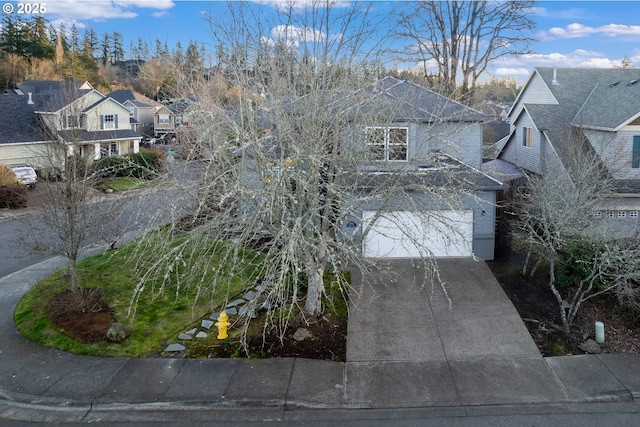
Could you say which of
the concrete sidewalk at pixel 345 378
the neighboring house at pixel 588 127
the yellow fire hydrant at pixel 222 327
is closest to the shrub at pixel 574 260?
the neighboring house at pixel 588 127

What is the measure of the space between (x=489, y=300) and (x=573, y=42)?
1750 cm

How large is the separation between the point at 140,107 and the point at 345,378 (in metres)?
41.2

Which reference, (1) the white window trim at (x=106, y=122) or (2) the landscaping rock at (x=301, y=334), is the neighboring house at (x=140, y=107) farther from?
(2) the landscaping rock at (x=301, y=334)

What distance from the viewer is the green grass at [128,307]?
943 cm

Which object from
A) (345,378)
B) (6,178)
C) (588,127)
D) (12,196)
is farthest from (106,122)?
(345,378)

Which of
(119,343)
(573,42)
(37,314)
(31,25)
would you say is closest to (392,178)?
(119,343)

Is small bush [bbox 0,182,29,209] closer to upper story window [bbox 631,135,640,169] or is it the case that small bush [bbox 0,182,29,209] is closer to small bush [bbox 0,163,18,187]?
small bush [bbox 0,163,18,187]

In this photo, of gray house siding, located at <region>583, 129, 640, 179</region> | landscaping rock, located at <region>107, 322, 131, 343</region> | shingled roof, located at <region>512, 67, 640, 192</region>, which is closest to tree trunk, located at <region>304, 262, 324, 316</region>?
landscaping rock, located at <region>107, 322, 131, 343</region>

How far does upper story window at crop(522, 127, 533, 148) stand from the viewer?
61.7ft

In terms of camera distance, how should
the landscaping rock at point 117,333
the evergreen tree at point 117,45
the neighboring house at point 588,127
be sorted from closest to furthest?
the landscaping rock at point 117,333, the neighboring house at point 588,127, the evergreen tree at point 117,45

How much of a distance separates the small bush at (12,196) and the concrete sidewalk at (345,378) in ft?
44.2

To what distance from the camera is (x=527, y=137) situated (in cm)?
1917

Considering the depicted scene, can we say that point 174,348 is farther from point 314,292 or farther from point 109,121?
point 109,121

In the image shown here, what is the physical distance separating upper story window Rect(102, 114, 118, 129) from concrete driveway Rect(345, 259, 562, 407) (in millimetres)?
27510
